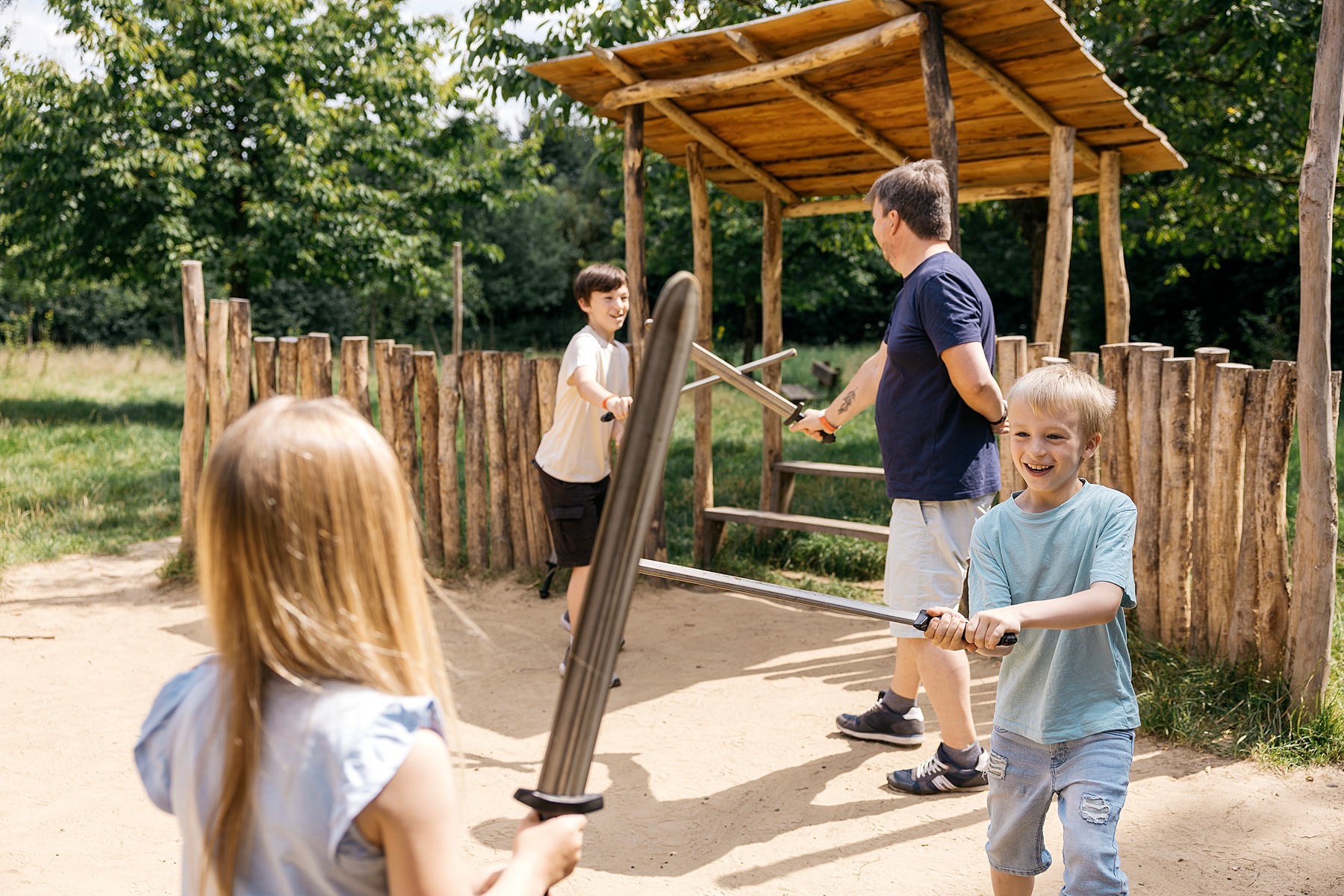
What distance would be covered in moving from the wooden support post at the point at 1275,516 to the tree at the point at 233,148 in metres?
11.9

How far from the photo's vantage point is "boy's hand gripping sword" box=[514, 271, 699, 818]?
1.01 meters

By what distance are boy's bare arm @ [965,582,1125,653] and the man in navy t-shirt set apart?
1261 millimetres

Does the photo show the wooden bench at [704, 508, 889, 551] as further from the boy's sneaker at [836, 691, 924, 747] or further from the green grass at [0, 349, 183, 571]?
the green grass at [0, 349, 183, 571]

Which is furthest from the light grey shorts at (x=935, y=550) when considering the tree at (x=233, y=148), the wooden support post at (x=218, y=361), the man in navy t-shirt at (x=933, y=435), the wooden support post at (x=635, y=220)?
the tree at (x=233, y=148)

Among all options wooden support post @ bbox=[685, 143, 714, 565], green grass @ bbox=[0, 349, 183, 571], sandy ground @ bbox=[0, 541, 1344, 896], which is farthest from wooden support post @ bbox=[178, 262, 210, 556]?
wooden support post @ bbox=[685, 143, 714, 565]

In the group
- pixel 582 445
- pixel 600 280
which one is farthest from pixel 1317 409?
pixel 582 445

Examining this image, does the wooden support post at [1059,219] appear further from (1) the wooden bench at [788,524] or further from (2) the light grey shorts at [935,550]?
(2) the light grey shorts at [935,550]

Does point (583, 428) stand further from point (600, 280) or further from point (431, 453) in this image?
point (431, 453)

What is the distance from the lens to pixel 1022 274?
2400cm

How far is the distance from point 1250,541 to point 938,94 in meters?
2.31

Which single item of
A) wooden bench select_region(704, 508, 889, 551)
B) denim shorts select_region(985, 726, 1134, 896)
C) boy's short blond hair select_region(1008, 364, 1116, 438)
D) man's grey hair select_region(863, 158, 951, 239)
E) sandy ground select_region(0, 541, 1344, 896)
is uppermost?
man's grey hair select_region(863, 158, 951, 239)

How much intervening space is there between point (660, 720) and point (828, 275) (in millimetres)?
14026

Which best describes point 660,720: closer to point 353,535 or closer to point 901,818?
point 901,818

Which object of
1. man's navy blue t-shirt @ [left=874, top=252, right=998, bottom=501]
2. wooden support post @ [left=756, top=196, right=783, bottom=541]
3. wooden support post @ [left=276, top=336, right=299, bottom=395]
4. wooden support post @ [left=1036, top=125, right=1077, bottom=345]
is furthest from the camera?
wooden support post @ [left=756, top=196, right=783, bottom=541]
